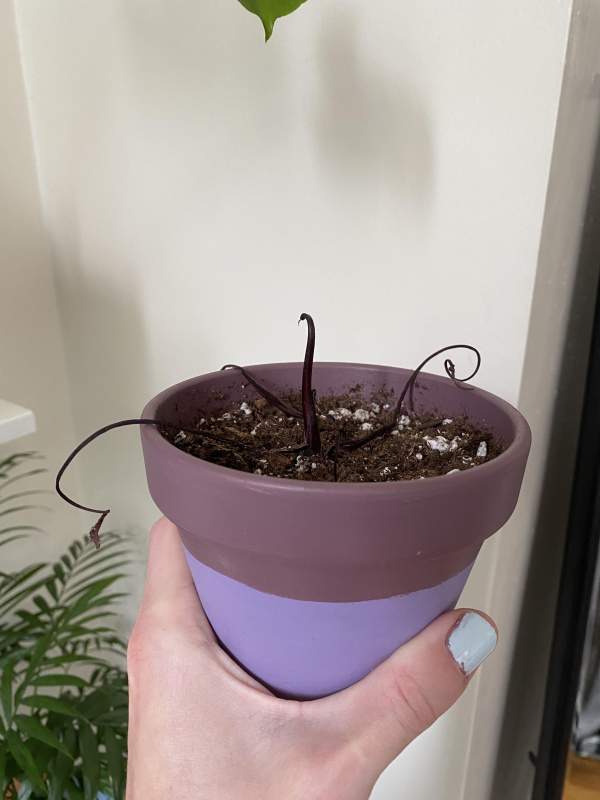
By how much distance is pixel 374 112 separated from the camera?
0.48 meters

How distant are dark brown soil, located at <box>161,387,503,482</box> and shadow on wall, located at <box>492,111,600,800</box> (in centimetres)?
14

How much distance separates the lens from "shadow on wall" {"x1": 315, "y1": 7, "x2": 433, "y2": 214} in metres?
0.46

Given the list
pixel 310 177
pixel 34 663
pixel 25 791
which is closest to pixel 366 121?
pixel 310 177

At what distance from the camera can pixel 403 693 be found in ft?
1.08

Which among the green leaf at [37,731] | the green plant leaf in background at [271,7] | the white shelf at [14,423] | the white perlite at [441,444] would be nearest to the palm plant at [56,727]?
the green leaf at [37,731]

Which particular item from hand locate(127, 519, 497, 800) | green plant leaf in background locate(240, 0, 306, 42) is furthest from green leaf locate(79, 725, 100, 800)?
green plant leaf in background locate(240, 0, 306, 42)

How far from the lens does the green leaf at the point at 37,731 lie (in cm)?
61

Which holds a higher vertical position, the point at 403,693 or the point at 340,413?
the point at 340,413

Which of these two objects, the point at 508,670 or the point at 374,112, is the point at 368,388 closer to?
the point at 374,112

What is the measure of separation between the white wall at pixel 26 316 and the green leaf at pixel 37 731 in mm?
307

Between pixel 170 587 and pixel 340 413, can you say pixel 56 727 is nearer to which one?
pixel 170 587

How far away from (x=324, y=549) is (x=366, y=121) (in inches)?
14.1

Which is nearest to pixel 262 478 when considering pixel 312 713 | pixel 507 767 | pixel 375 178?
pixel 312 713

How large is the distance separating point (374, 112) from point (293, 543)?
1.18 feet
